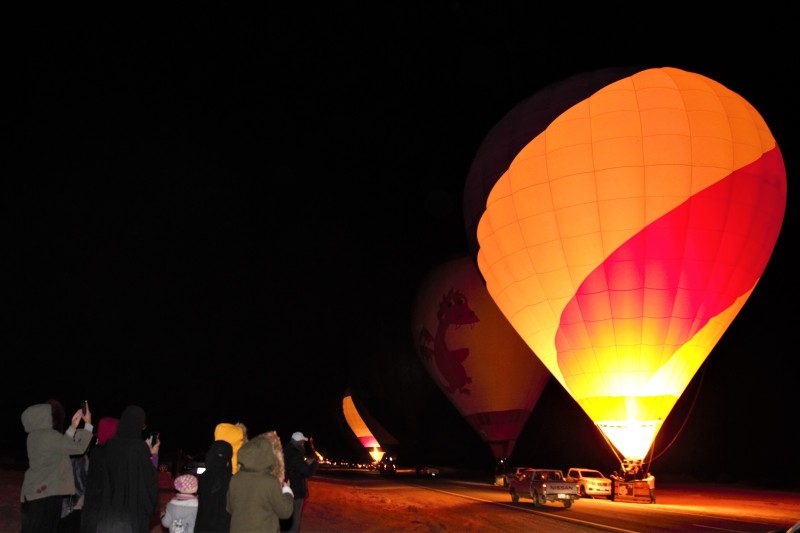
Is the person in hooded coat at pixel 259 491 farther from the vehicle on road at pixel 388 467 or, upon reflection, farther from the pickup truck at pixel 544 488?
the vehicle on road at pixel 388 467

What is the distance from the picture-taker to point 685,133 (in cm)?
2119

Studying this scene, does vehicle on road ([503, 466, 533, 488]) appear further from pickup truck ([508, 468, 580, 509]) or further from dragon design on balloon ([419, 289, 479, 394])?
dragon design on balloon ([419, 289, 479, 394])

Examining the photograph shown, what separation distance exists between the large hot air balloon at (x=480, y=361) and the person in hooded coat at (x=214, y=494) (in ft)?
90.2

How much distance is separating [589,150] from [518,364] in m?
13.6

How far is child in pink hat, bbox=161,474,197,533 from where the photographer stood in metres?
5.67

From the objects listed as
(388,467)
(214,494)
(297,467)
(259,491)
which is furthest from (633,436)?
(388,467)

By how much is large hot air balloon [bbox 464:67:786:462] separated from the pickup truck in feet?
7.93

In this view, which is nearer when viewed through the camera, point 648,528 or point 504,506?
point 648,528

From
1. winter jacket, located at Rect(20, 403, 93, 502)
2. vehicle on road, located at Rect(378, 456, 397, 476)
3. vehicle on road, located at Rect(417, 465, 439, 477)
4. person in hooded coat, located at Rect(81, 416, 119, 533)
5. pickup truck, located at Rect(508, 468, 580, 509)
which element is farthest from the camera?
vehicle on road, located at Rect(378, 456, 397, 476)

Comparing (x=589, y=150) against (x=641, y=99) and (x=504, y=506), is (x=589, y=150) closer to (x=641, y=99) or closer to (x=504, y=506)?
(x=641, y=99)

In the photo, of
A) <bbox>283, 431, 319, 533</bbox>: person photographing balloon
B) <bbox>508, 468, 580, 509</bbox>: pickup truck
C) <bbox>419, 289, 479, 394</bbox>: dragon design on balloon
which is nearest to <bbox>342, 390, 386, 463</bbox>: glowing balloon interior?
<bbox>419, 289, 479, 394</bbox>: dragon design on balloon

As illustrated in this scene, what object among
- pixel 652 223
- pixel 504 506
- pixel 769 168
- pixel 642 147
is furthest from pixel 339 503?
pixel 769 168

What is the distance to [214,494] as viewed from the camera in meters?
5.60

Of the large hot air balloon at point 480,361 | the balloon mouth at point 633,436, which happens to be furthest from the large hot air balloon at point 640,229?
the large hot air balloon at point 480,361
